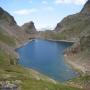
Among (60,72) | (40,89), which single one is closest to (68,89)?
(40,89)

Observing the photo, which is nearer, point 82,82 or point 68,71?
point 82,82

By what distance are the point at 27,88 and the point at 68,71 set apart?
88.0 meters

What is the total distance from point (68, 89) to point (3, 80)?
25992 mm

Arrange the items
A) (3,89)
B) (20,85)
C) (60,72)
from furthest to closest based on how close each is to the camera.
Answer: (60,72) < (20,85) < (3,89)

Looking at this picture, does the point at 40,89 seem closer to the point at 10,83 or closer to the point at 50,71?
the point at 10,83

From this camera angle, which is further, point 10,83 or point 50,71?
point 50,71

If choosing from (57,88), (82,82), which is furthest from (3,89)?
(82,82)

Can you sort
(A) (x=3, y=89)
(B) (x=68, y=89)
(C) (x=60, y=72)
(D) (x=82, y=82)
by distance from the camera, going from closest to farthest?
(A) (x=3, y=89) → (B) (x=68, y=89) → (D) (x=82, y=82) → (C) (x=60, y=72)

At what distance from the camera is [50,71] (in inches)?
7707

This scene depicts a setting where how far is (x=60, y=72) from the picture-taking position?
189250 millimetres

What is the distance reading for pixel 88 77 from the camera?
15312cm

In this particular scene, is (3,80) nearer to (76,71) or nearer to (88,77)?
(88,77)

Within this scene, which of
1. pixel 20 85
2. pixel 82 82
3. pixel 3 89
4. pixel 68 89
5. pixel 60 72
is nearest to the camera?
pixel 3 89

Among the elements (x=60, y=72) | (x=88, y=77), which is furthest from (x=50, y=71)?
(x=88, y=77)
